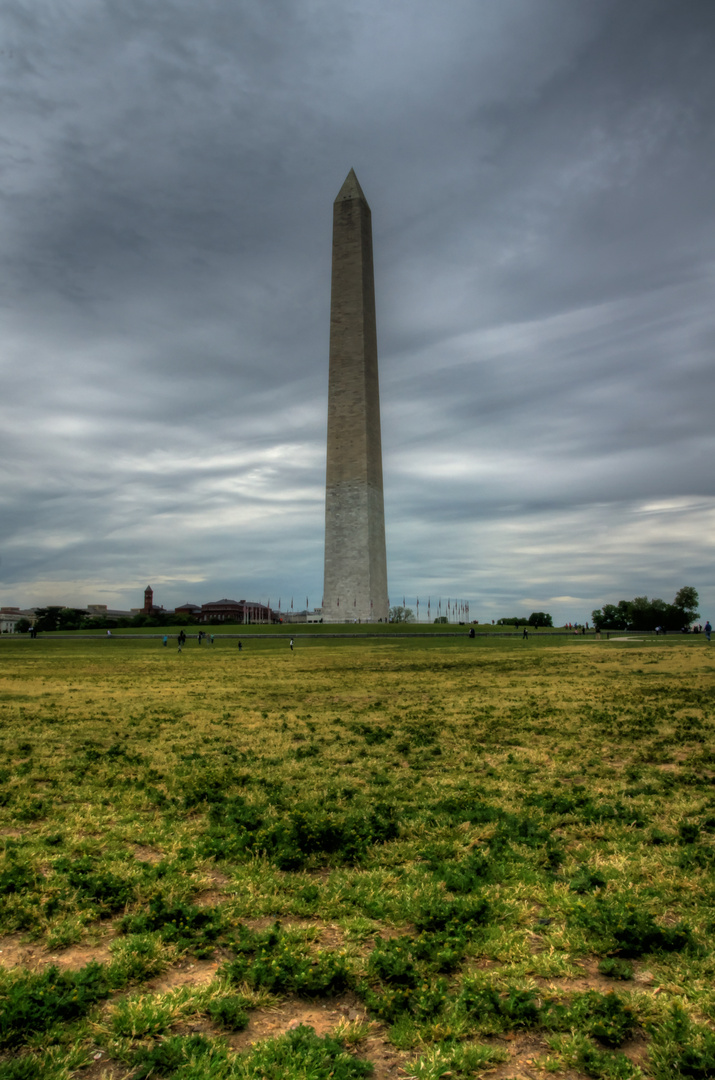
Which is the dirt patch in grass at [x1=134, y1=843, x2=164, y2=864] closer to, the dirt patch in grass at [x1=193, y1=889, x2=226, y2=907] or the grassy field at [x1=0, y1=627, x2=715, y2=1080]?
the grassy field at [x1=0, y1=627, x2=715, y2=1080]

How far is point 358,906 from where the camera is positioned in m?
4.85

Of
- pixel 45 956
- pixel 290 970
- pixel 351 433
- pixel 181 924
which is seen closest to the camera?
pixel 290 970

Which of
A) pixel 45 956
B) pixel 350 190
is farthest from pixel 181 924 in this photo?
pixel 350 190

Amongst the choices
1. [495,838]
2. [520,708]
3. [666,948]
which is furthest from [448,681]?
[666,948]

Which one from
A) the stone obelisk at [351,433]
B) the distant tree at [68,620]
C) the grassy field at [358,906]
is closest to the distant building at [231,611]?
the distant tree at [68,620]

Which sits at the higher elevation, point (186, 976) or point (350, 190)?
point (350, 190)

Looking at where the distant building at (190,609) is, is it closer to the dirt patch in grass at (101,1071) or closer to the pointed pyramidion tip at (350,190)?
the pointed pyramidion tip at (350,190)

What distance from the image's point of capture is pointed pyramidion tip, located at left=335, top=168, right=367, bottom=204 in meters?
65.6

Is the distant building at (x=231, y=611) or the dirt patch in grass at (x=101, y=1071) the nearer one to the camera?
the dirt patch in grass at (x=101, y=1071)

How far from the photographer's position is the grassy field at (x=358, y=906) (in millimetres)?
3299

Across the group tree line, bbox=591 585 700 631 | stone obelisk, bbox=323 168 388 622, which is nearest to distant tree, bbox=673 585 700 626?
tree line, bbox=591 585 700 631

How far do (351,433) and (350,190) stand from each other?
2534cm

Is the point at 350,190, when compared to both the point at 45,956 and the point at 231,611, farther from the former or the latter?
the point at 231,611

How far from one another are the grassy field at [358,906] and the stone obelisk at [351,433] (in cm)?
5258
